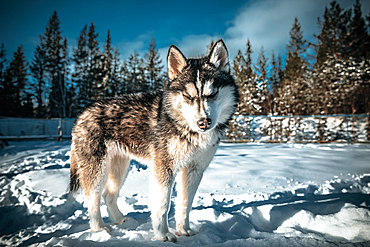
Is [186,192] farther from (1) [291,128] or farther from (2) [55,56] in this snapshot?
(2) [55,56]

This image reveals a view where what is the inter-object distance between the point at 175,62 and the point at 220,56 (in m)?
0.59

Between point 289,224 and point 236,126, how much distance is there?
13.4m

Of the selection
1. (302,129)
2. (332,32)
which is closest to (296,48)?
(332,32)

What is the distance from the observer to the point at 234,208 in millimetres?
3158

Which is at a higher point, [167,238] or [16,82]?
[16,82]

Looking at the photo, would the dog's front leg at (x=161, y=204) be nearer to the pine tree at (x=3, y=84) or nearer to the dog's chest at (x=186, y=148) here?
the dog's chest at (x=186, y=148)

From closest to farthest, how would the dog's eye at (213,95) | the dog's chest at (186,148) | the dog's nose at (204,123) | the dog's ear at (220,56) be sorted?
1. the dog's nose at (204,123)
2. the dog's eye at (213,95)
3. the dog's chest at (186,148)
4. the dog's ear at (220,56)

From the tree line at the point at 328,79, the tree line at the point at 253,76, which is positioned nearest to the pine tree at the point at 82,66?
the tree line at the point at 253,76

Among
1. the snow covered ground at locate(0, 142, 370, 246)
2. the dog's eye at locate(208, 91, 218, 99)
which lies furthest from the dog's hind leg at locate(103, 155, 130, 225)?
the dog's eye at locate(208, 91, 218, 99)

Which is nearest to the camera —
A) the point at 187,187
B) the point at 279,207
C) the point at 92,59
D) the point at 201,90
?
the point at 201,90

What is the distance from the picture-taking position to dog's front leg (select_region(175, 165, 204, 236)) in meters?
2.46

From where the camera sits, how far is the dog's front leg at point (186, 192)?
246 cm

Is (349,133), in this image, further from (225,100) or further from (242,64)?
(242,64)

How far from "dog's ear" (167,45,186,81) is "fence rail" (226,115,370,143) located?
510 inches
